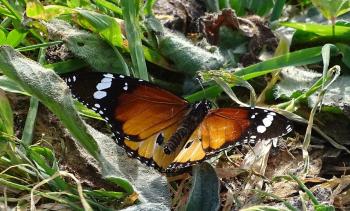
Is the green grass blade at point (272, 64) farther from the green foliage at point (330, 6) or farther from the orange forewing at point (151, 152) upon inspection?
the orange forewing at point (151, 152)

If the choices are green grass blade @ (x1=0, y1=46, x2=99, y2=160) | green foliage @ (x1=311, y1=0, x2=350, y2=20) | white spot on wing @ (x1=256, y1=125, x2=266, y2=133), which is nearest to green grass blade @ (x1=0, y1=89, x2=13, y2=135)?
green grass blade @ (x1=0, y1=46, x2=99, y2=160)

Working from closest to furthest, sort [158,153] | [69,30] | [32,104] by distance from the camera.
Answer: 1. [158,153]
2. [32,104]
3. [69,30]

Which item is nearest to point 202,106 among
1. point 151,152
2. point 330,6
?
point 151,152

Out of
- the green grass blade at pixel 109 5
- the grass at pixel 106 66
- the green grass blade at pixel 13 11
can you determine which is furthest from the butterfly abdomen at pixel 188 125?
the green grass blade at pixel 13 11

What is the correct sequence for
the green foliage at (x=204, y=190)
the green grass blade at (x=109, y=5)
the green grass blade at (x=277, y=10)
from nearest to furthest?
the green foliage at (x=204, y=190)
the green grass blade at (x=109, y=5)
the green grass blade at (x=277, y=10)

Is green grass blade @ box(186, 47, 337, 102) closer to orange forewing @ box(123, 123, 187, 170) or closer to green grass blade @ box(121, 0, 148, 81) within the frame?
green grass blade @ box(121, 0, 148, 81)

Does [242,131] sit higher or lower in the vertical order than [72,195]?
higher

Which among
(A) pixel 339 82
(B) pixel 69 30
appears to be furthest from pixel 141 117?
(A) pixel 339 82

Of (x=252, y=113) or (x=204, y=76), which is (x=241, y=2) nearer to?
(x=204, y=76)
